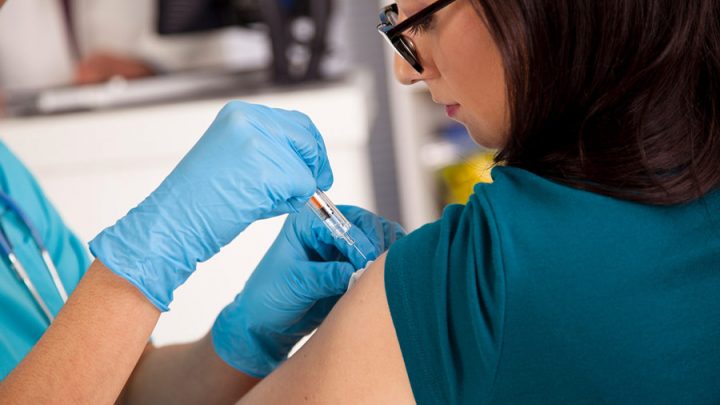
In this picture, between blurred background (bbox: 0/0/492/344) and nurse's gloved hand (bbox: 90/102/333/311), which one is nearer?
Answer: nurse's gloved hand (bbox: 90/102/333/311)

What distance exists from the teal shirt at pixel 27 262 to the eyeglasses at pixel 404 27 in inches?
26.0

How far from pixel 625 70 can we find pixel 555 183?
0.14m

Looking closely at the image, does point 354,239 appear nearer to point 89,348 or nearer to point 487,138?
point 487,138

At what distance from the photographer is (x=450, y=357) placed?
0.85 m

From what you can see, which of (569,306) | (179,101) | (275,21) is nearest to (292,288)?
(569,306)

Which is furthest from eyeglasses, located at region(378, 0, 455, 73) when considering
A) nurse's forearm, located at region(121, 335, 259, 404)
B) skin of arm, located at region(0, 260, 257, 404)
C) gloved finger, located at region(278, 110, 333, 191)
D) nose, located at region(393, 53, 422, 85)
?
nurse's forearm, located at region(121, 335, 259, 404)

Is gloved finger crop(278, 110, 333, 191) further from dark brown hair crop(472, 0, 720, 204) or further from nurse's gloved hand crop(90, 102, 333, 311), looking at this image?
dark brown hair crop(472, 0, 720, 204)

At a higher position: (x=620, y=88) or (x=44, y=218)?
(x=44, y=218)

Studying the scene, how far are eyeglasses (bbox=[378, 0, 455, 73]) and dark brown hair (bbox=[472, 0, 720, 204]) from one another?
60mm

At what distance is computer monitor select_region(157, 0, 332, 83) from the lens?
2.62 meters

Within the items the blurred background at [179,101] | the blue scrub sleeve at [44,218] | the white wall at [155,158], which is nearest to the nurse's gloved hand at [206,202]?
the blue scrub sleeve at [44,218]

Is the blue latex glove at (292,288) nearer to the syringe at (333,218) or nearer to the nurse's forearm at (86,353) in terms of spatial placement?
the syringe at (333,218)

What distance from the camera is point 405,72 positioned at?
1.04m

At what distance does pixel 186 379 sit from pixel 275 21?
5.12ft
